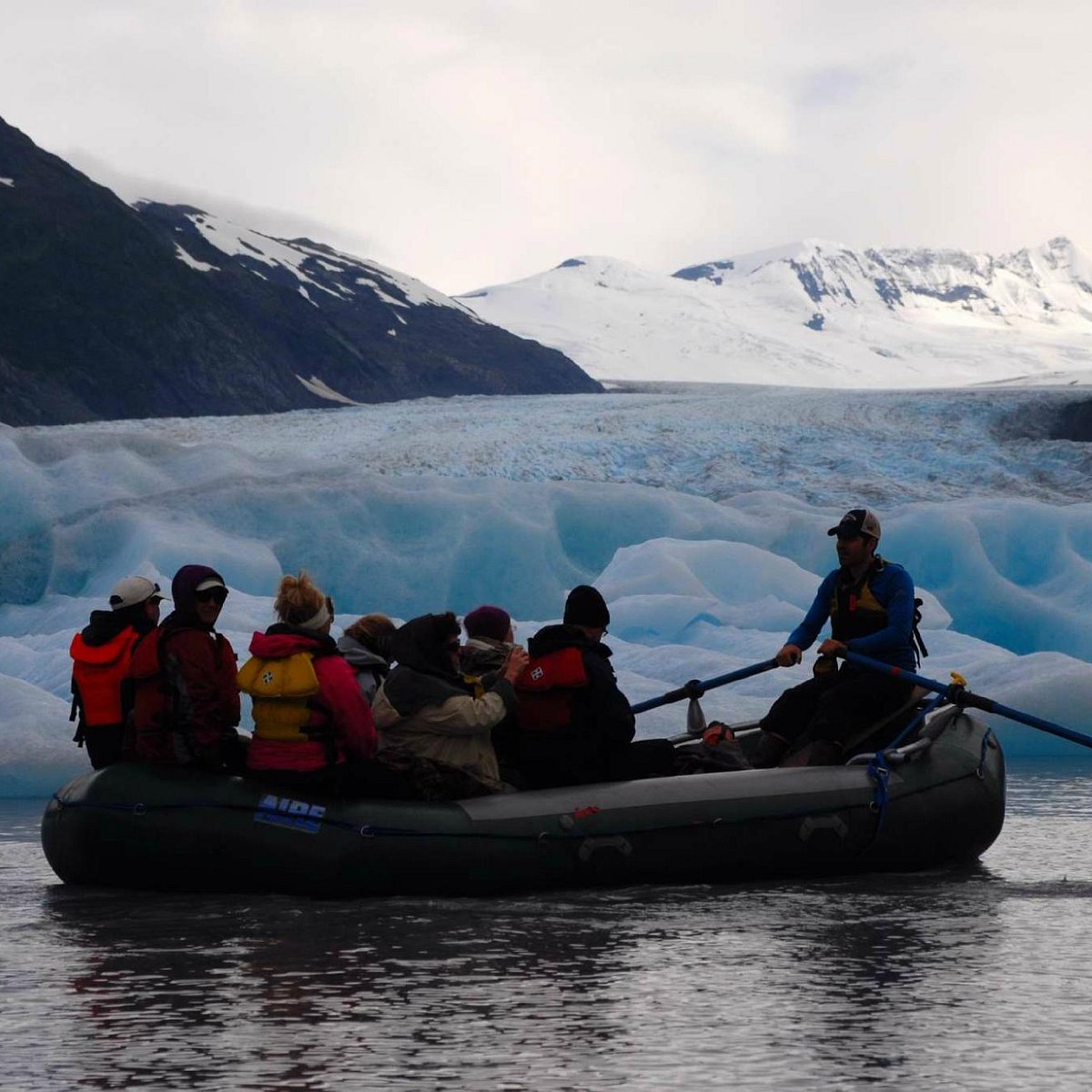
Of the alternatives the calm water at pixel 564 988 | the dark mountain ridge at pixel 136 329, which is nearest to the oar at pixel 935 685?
the calm water at pixel 564 988

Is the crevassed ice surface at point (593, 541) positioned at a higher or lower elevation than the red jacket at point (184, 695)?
higher

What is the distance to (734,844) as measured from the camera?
7.05 meters

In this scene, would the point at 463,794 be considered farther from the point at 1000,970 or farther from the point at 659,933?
the point at 1000,970

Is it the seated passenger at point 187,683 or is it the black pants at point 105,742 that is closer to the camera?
the seated passenger at point 187,683

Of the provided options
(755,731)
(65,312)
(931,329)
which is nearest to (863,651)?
(755,731)

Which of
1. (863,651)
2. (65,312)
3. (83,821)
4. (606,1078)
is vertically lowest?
(606,1078)

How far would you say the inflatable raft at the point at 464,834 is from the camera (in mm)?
6660

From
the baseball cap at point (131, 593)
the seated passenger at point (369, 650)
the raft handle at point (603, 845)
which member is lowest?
the raft handle at point (603, 845)

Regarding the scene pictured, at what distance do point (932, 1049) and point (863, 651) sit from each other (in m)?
3.49

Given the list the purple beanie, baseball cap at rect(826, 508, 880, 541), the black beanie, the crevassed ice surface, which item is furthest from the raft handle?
the crevassed ice surface

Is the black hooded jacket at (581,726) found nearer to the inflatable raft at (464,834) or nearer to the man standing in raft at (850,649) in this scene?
the inflatable raft at (464,834)

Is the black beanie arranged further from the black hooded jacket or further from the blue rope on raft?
the blue rope on raft

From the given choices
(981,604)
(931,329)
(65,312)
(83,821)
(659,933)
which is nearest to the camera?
(659,933)

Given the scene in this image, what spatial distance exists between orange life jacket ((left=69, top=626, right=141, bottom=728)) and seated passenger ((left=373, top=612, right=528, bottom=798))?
0.94 meters
